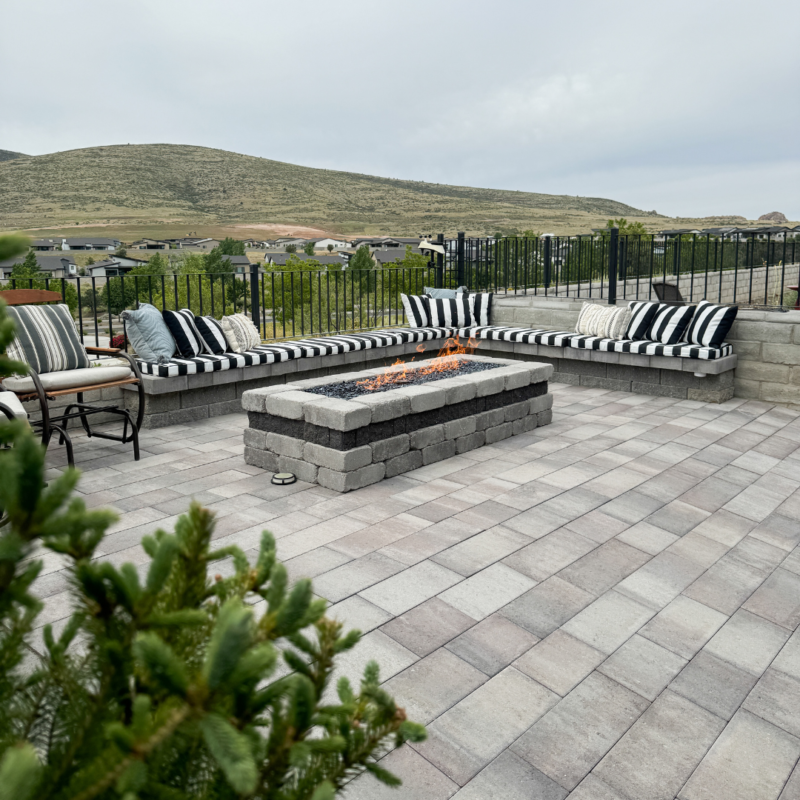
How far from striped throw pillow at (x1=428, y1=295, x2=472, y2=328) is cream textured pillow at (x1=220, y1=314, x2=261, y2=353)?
105 inches

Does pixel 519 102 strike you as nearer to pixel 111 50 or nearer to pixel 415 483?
pixel 111 50

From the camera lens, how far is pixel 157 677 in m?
0.61

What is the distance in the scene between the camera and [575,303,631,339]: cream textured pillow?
733cm

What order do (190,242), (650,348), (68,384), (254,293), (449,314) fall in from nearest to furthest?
(68,384) < (650,348) < (254,293) < (449,314) < (190,242)

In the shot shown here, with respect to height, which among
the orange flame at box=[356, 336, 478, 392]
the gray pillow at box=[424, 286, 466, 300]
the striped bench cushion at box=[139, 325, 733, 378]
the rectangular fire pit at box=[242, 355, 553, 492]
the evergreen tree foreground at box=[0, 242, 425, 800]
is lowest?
the rectangular fire pit at box=[242, 355, 553, 492]

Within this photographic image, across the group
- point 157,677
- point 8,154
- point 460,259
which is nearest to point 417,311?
point 460,259

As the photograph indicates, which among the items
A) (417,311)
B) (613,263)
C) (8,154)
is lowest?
(417,311)

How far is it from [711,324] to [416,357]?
10.6 ft

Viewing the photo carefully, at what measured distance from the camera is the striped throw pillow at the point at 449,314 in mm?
8422

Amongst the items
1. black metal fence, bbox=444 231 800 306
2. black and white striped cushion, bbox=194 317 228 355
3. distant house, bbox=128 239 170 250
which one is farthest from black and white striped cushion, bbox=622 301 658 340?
distant house, bbox=128 239 170 250

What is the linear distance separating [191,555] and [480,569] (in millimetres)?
2440

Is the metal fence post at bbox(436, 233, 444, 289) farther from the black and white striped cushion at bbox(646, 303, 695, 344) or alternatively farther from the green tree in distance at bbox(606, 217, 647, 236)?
the green tree in distance at bbox(606, 217, 647, 236)

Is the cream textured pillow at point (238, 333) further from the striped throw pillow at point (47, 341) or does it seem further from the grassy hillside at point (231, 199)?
the grassy hillside at point (231, 199)

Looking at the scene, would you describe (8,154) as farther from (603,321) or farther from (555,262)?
(603,321)
